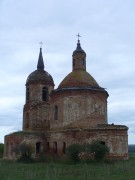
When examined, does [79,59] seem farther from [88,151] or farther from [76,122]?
[88,151]

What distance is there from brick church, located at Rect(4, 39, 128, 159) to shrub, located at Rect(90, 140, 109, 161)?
6.13ft

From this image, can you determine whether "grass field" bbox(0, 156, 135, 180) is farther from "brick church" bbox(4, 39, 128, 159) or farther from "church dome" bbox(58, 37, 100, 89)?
"church dome" bbox(58, 37, 100, 89)

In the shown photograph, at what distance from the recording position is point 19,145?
31156 mm

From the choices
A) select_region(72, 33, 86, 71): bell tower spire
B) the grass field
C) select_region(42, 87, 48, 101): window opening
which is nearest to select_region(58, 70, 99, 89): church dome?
select_region(72, 33, 86, 71): bell tower spire

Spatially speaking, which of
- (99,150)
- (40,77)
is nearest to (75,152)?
(99,150)

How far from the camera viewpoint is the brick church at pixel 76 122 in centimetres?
2917

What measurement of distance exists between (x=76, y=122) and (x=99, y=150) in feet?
17.4

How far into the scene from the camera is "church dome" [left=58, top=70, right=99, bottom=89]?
32.2 m

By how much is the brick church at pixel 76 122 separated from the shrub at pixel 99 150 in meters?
1.87

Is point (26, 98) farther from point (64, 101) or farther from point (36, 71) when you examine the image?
point (64, 101)

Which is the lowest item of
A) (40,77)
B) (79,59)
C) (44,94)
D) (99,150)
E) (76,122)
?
(99,150)

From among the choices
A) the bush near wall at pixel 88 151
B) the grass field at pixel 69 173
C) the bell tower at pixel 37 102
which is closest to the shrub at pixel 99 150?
the bush near wall at pixel 88 151

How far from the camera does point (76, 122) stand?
1233 inches

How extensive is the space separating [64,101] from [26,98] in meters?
8.60
